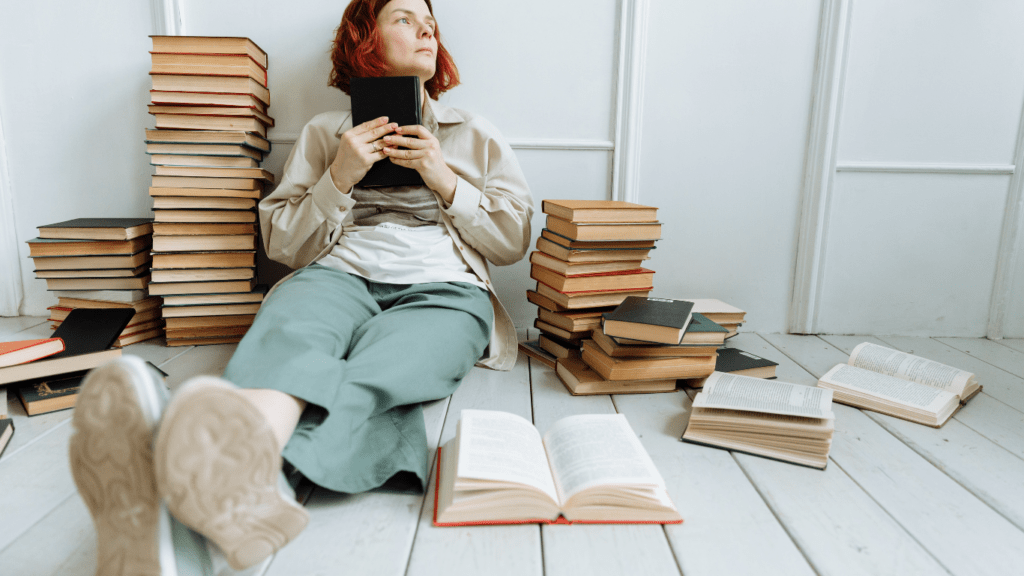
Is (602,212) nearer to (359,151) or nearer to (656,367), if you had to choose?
(656,367)

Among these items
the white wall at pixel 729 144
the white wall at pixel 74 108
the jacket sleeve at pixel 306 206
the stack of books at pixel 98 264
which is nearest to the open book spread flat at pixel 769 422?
the white wall at pixel 729 144

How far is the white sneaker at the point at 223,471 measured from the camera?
1.84 feet

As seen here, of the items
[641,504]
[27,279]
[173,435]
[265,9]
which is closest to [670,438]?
[641,504]

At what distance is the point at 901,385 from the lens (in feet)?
4.41

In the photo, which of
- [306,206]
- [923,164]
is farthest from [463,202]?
[923,164]

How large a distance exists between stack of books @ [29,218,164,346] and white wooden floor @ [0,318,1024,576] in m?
0.52

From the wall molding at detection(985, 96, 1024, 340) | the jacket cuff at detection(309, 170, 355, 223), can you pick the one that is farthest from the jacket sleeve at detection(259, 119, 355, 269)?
the wall molding at detection(985, 96, 1024, 340)

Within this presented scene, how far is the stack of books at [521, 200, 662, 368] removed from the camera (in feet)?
4.91

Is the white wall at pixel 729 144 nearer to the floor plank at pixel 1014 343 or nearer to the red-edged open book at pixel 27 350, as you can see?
the floor plank at pixel 1014 343

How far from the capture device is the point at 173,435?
0.56 meters

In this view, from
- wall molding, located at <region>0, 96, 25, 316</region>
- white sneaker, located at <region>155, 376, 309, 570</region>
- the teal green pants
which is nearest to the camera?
white sneaker, located at <region>155, 376, 309, 570</region>

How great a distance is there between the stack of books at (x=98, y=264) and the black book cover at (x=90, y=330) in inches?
7.5

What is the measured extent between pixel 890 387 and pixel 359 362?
1.21m

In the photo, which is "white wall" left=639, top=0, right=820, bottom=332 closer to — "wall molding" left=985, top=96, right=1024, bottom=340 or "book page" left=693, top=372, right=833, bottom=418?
"wall molding" left=985, top=96, right=1024, bottom=340
